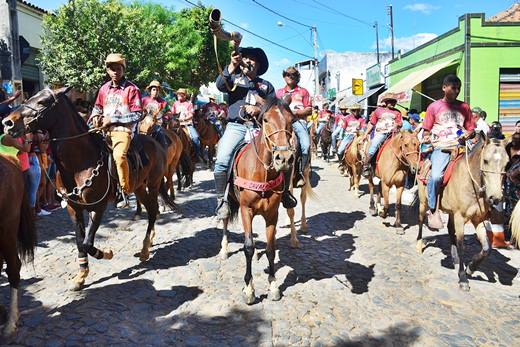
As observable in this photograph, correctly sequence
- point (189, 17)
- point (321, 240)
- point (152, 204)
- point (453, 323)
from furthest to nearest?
1. point (189, 17)
2. point (321, 240)
3. point (152, 204)
4. point (453, 323)

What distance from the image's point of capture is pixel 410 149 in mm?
8492

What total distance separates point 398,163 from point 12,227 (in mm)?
6779

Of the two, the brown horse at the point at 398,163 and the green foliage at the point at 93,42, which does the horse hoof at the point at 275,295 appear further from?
the green foliage at the point at 93,42

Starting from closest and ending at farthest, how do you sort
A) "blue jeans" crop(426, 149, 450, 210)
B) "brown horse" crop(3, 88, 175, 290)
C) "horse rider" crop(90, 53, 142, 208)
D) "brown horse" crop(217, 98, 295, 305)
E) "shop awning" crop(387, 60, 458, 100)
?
"brown horse" crop(217, 98, 295, 305), "brown horse" crop(3, 88, 175, 290), "horse rider" crop(90, 53, 142, 208), "blue jeans" crop(426, 149, 450, 210), "shop awning" crop(387, 60, 458, 100)

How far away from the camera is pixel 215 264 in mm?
6297

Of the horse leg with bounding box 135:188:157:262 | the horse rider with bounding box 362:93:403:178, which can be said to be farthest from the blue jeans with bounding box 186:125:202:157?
the horse leg with bounding box 135:188:157:262

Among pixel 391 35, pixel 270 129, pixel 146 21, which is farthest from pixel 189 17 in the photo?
pixel 270 129

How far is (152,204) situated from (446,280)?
4.45m

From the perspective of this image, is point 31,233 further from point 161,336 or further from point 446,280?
point 446,280

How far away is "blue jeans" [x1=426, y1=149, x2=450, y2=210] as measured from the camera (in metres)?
6.23

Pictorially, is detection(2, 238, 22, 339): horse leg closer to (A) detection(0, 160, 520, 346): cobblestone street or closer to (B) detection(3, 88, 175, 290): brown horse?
(A) detection(0, 160, 520, 346): cobblestone street

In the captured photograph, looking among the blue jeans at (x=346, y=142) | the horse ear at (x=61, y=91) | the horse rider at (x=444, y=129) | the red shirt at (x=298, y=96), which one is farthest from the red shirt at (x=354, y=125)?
the horse ear at (x=61, y=91)

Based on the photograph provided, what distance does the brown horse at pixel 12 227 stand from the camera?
4269 mm

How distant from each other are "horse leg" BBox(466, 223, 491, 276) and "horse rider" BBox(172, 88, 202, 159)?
370 inches
